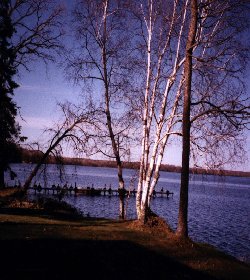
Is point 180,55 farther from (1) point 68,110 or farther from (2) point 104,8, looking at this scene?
(1) point 68,110

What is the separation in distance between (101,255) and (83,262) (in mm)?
1073

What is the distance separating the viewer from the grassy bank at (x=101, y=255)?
787 cm

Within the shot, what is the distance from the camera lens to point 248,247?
88.7 feet

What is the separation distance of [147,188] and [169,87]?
4.84m

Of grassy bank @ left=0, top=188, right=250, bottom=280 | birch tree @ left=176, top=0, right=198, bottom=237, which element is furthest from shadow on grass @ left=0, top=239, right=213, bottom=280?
birch tree @ left=176, top=0, right=198, bottom=237

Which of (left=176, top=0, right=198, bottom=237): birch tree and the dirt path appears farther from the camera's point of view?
(left=176, top=0, right=198, bottom=237): birch tree

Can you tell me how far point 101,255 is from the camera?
31.7ft

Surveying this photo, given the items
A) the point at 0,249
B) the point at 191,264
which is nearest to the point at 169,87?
the point at 191,264

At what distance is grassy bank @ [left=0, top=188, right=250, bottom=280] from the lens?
310 inches

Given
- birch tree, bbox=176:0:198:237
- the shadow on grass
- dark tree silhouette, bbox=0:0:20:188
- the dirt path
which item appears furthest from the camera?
dark tree silhouette, bbox=0:0:20:188

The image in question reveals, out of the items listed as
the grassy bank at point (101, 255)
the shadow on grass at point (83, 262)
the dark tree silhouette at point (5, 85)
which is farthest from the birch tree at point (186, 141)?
the dark tree silhouette at point (5, 85)

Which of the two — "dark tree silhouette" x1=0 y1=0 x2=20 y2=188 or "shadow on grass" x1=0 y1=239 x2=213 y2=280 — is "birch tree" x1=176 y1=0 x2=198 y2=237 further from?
"dark tree silhouette" x1=0 y1=0 x2=20 y2=188

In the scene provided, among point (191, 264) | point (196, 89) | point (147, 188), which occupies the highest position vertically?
point (196, 89)

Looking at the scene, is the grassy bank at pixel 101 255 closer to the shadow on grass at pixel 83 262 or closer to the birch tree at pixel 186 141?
the shadow on grass at pixel 83 262
